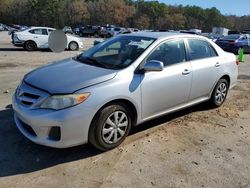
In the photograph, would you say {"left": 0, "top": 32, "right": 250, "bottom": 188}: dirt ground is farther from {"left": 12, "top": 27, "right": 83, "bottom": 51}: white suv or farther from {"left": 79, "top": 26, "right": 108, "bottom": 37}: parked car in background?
{"left": 79, "top": 26, "right": 108, "bottom": 37}: parked car in background

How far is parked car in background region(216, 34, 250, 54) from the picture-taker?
21.5m

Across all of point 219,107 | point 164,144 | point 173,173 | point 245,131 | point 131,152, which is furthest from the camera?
point 219,107

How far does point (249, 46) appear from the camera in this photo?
894 inches

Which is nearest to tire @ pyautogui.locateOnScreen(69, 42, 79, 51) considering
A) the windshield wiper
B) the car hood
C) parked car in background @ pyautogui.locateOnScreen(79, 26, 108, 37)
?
the windshield wiper

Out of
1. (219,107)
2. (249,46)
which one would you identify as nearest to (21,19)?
(249,46)

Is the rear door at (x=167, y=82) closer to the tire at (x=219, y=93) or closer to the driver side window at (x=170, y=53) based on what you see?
the driver side window at (x=170, y=53)

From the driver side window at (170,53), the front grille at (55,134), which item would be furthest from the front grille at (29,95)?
the driver side window at (170,53)

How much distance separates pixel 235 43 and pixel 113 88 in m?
18.6

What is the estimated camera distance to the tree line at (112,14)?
9794 cm

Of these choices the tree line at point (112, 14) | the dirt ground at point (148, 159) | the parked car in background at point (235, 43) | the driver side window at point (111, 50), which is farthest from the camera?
the tree line at point (112, 14)

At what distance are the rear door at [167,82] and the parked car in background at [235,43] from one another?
16826 millimetres

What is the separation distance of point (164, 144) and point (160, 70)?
43.7 inches

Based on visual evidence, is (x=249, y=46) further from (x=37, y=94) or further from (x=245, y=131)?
(x=37, y=94)

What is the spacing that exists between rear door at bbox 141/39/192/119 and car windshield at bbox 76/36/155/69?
0.24m
